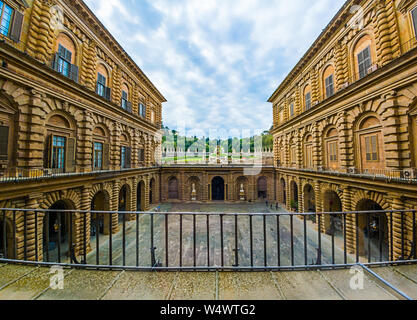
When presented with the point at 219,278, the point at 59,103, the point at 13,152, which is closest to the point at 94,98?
the point at 59,103

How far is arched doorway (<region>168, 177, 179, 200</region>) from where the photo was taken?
2717 centimetres

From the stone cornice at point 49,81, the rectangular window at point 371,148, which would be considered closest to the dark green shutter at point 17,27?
the stone cornice at point 49,81

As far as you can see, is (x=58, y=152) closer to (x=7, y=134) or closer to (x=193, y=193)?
(x=7, y=134)

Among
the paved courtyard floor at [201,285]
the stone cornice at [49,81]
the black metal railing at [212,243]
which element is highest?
the stone cornice at [49,81]

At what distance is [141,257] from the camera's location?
11.0 meters

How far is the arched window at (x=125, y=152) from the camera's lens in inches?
681

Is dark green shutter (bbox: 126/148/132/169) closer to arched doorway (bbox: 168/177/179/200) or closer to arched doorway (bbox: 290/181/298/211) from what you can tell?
arched doorway (bbox: 168/177/179/200)

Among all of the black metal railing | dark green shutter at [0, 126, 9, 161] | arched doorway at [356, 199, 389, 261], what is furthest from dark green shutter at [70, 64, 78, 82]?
arched doorway at [356, 199, 389, 261]

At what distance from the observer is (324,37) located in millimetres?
14680

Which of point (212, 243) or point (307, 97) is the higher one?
point (307, 97)

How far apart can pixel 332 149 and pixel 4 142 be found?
21.1m

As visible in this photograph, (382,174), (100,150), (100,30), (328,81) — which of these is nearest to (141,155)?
(100,150)

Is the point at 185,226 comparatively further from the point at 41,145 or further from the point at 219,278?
the point at 219,278

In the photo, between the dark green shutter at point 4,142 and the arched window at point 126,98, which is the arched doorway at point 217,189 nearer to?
the arched window at point 126,98
